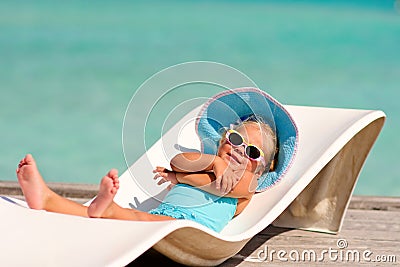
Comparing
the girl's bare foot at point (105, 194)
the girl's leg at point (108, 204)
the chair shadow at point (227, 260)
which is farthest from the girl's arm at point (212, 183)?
the girl's bare foot at point (105, 194)

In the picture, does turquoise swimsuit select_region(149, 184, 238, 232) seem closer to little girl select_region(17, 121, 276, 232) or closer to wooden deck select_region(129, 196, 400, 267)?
little girl select_region(17, 121, 276, 232)

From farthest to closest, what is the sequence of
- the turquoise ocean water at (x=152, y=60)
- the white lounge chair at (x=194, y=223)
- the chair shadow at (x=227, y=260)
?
the turquoise ocean water at (x=152, y=60) → the chair shadow at (x=227, y=260) → the white lounge chair at (x=194, y=223)

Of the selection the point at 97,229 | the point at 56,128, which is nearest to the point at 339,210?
the point at 97,229

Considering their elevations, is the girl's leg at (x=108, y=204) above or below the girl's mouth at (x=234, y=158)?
below

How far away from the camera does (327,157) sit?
315 cm

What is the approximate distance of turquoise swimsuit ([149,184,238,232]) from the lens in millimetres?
2971

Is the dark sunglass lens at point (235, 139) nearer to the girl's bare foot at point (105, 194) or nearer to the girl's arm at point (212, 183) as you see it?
the girl's arm at point (212, 183)

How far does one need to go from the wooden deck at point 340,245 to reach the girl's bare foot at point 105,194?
459mm

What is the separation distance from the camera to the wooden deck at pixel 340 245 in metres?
3.10

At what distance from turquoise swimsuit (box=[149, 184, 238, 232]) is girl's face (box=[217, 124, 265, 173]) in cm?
16

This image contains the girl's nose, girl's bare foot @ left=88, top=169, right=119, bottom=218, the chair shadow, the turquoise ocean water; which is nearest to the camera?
girl's bare foot @ left=88, top=169, right=119, bottom=218

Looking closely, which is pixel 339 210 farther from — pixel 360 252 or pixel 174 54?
pixel 174 54

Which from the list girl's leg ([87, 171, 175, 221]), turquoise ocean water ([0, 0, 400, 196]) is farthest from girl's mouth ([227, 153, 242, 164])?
turquoise ocean water ([0, 0, 400, 196])

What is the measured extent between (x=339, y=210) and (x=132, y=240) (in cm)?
157
